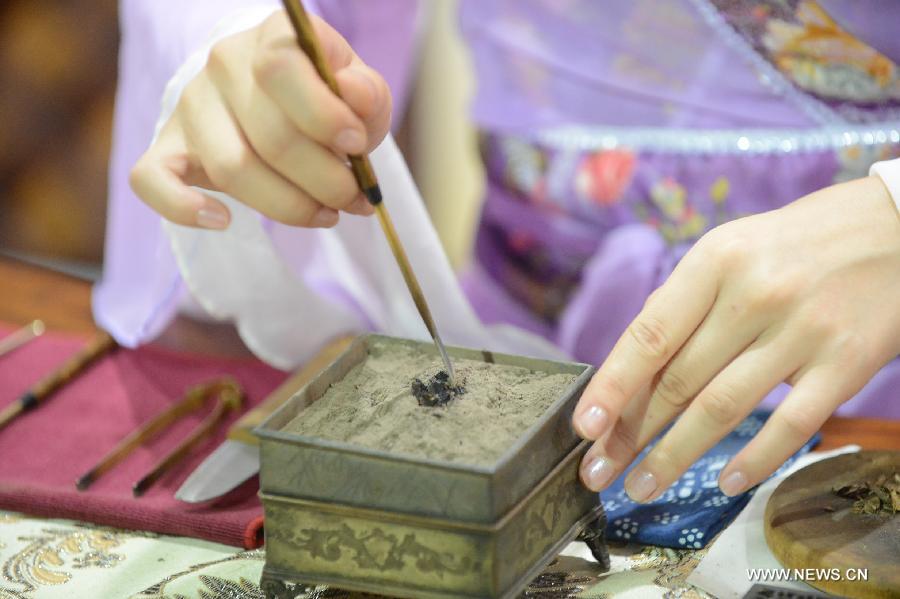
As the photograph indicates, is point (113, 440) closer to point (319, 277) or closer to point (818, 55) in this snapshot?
point (319, 277)

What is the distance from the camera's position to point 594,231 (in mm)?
1243

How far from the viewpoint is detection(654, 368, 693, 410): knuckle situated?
76cm

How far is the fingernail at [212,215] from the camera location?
0.88 metres

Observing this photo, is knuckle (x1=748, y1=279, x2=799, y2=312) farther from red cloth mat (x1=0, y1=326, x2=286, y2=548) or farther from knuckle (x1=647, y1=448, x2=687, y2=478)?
red cloth mat (x1=0, y1=326, x2=286, y2=548)

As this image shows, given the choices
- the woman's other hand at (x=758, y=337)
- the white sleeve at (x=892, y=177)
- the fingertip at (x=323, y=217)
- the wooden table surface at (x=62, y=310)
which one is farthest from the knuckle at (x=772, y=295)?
the wooden table surface at (x=62, y=310)

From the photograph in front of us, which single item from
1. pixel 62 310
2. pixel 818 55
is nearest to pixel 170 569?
pixel 62 310

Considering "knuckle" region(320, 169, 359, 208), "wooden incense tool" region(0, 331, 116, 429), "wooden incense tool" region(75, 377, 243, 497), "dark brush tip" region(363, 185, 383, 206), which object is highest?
"dark brush tip" region(363, 185, 383, 206)

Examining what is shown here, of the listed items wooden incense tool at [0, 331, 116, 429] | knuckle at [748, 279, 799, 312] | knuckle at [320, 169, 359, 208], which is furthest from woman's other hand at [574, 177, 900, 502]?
wooden incense tool at [0, 331, 116, 429]

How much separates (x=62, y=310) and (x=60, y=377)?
0.22 meters

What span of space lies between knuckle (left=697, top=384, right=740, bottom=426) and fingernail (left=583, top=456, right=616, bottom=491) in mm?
77

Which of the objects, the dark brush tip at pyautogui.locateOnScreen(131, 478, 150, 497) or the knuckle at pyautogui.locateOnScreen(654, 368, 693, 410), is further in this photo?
the dark brush tip at pyautogui.locateOnScreen(131, 478, 150, 497)

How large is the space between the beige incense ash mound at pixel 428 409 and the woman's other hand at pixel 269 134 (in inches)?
5.5

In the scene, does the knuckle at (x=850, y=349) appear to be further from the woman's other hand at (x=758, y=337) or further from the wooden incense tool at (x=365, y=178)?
the wooden incense tool at (x=365, y=178)

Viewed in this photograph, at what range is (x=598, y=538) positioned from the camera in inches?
30.3
